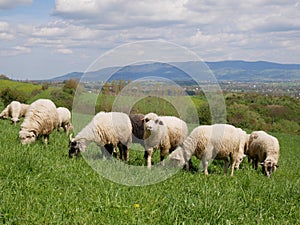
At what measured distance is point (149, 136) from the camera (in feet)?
37.6

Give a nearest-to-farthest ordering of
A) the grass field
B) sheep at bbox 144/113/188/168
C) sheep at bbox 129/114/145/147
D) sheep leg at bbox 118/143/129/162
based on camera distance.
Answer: the grass field → sheep at bbox 144/113/188/168 → sheep leg at bbox 118/143/129/162 → sheep at bbox 129/114/145/147

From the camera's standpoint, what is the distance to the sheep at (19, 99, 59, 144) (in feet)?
39.5

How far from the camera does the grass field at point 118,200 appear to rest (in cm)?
495

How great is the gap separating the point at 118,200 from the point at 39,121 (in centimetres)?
758

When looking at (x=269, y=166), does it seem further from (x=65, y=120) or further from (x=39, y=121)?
(x=65, y=120)

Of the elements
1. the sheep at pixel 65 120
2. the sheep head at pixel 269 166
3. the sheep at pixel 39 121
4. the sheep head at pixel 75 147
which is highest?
the sheep at pixel 39 121

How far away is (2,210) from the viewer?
4707 mm

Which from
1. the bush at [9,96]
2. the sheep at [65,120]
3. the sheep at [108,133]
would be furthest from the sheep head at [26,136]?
the bush at [9,96]

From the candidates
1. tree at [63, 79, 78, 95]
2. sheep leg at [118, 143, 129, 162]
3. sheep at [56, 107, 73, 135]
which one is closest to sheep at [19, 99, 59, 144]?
sheep leg at [118, 143, 129, 162]

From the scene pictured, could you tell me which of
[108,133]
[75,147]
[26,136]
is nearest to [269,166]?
[108,133]

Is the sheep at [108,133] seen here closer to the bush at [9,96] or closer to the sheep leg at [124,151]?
the sheep leg at [124,151]

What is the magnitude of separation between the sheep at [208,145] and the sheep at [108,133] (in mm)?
1773

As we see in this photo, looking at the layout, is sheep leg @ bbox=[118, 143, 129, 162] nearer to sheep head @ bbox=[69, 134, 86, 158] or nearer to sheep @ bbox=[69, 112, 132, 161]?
sheep @ bbox=[69, 112, 132, 161]

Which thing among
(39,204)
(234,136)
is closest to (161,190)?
(39,204)
